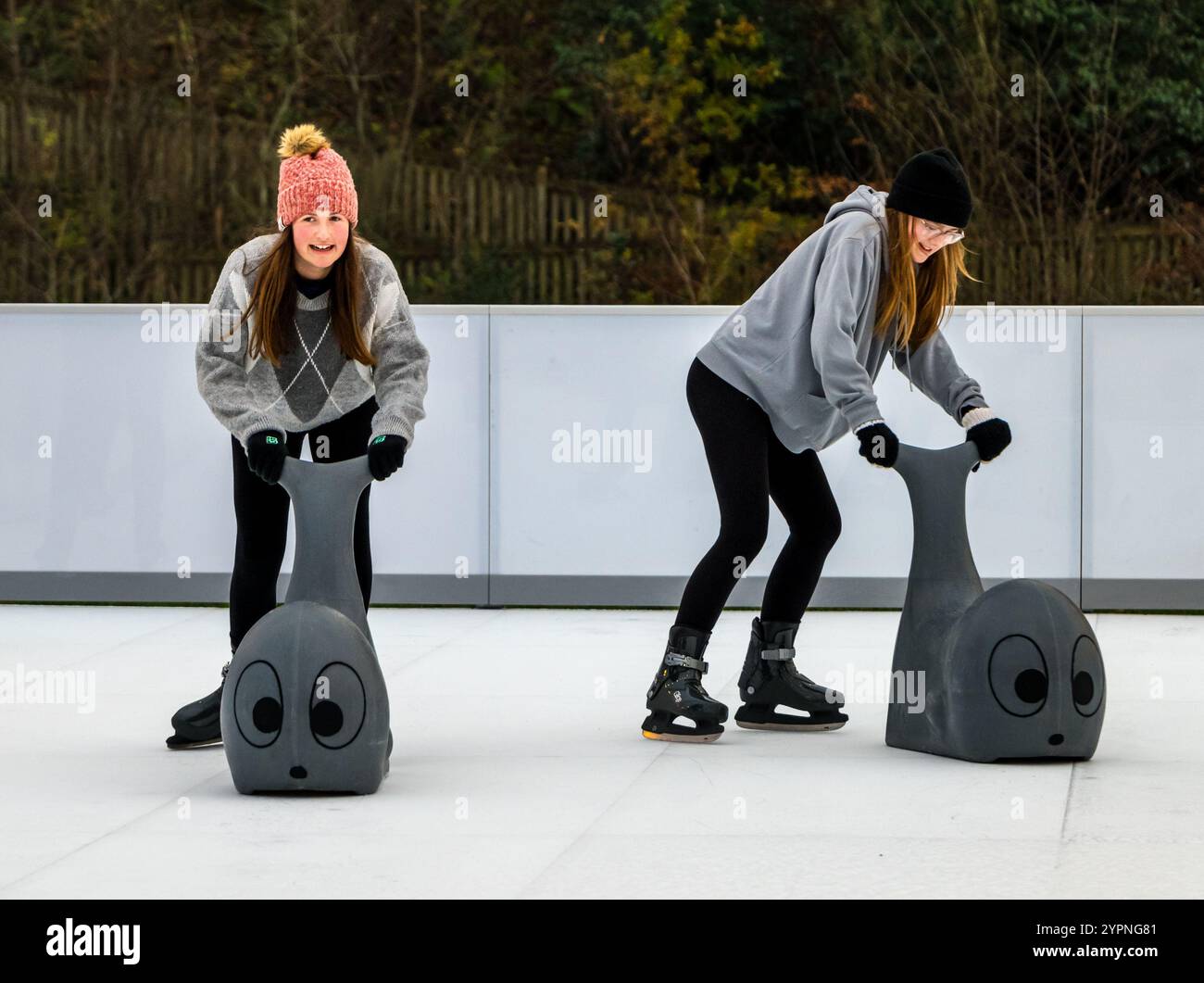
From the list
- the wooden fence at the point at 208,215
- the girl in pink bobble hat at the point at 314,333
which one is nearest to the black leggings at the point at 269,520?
the girl in pink bobble hat at the point at 314,333

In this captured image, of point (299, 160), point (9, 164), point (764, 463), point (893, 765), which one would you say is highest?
point (9, 164)

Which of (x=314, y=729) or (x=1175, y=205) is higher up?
(x=1175, y=205)

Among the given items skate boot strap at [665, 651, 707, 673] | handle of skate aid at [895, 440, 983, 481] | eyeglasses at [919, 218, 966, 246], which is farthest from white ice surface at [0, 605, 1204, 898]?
eyeglasses at [919, 218, 966, 246]

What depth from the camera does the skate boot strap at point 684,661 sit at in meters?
4.56

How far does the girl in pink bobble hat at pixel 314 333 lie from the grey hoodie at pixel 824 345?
831mm

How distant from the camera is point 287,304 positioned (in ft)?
13.7

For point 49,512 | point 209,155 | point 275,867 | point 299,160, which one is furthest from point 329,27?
point 275,867

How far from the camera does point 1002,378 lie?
735cm

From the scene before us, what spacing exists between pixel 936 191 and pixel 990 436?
589 millimetres

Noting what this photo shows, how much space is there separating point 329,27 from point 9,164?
3280mm

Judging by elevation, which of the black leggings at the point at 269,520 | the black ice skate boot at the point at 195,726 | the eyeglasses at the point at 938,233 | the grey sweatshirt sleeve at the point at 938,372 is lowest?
the black ice skate boot at the point at 195,726

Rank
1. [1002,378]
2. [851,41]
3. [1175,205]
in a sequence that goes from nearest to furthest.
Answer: [1002,378], [1175,205], [851,41]

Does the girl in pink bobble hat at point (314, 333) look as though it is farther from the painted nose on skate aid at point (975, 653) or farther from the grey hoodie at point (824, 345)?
the painted nose on skate aid at point (975, 653)

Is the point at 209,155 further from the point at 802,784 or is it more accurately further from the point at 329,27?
the point at 802,784
